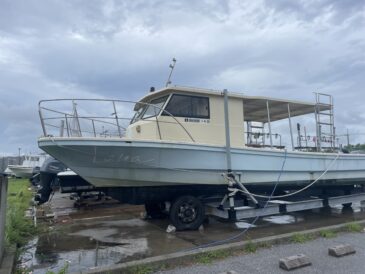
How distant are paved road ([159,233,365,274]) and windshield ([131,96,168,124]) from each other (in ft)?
11.8

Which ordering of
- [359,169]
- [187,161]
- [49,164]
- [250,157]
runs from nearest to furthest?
[187,161] → [250,157] → [359,169] → [49,164]

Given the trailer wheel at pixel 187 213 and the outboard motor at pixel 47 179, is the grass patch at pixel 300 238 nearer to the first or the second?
the trailer wheel at pixel 187 213

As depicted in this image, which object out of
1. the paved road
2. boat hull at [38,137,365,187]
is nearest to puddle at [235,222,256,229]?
boat hull at [38,137,365,187]

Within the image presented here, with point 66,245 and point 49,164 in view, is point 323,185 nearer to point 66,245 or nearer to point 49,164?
point 66,245

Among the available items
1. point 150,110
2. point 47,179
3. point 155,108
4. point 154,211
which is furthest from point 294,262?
point 47,179

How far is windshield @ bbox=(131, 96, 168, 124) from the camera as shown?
749cm

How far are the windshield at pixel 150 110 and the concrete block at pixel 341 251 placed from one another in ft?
13.8

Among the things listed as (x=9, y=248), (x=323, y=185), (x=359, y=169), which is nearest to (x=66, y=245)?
(x=9, y=248)

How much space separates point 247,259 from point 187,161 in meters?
2.55

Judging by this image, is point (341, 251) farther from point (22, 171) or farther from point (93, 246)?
point (22, 171)

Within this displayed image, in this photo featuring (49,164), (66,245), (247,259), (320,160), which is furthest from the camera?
(49,164)

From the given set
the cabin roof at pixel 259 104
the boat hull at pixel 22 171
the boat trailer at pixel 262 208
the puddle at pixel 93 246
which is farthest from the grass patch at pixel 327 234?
the boat hull at pixel 22 171

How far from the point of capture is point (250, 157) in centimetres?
770

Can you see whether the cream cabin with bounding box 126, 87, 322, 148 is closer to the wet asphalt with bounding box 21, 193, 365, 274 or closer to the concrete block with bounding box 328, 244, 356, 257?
the wet asphalt with bounding box 21, 193, 365, 274
